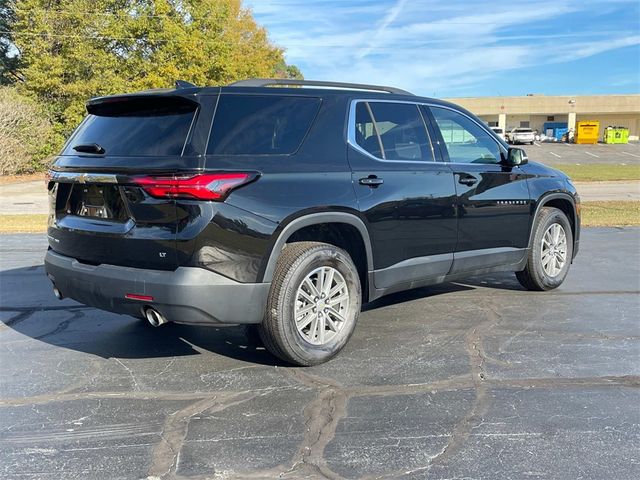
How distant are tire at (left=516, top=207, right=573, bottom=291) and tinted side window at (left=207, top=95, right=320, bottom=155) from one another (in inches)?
122

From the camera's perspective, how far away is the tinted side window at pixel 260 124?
3934mm

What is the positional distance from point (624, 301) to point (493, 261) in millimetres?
1599

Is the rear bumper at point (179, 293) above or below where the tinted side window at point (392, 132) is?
below

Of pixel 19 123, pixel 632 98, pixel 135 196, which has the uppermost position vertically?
pixel 632 98

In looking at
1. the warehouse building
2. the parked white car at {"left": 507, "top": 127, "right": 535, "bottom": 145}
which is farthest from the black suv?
the warehouse building

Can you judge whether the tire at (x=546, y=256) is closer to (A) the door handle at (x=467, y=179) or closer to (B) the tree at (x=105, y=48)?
(A) the door handle at (x=467, y=179)

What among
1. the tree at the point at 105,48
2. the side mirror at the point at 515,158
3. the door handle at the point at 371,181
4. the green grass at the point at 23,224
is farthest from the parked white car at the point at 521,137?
the door handle at the point at 371,181

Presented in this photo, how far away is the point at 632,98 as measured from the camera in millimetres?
69250

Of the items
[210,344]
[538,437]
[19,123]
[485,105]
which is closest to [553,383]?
[538,437]

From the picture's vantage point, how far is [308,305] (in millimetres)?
4305

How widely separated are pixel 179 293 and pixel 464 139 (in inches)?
126

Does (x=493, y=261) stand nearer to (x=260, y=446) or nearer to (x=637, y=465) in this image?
(x=637, y=465)

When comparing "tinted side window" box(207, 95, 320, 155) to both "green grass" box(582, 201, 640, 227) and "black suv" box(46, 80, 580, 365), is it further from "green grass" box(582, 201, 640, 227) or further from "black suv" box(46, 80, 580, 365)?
"green grass" box(582, 201, 640, 227)

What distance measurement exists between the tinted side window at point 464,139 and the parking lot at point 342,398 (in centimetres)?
149
